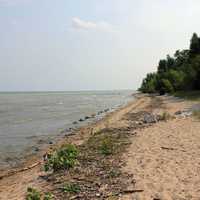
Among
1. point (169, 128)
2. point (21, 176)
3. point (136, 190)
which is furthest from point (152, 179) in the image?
point (169, 128)

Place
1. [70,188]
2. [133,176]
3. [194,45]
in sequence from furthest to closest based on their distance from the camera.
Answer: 1. [194,45]
2. [133,176]
3. [70,188]

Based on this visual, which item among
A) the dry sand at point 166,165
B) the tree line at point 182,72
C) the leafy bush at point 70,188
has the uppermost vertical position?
the tree line at point 182,72

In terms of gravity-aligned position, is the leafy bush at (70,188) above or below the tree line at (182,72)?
below

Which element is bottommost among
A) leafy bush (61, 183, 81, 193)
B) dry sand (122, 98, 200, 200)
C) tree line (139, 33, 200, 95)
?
leafy bush (61, 183, 81, 193)

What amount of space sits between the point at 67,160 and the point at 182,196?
4892 mm

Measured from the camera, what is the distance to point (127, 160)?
13305 millimetres

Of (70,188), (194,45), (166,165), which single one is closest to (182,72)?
(194,45)

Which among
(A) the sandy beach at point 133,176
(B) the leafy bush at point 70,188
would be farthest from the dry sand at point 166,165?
(B) the leafy bush at point 70,188

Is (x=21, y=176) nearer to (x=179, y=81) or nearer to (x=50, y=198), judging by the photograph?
(x=50, y=198)

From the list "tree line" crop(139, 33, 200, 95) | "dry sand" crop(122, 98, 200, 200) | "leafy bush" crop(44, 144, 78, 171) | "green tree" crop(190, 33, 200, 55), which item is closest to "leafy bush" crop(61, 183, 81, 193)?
"dry sand" crop(122, 98, 200, 200)

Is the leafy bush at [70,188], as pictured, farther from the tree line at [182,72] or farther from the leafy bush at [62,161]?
the tree line at [182,72]

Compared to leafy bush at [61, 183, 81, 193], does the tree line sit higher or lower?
higher

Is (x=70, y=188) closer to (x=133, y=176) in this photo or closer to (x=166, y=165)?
(x=133, y=176)

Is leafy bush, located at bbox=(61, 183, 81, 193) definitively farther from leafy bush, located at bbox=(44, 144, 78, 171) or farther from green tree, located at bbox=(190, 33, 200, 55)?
green tree, located at bbox=(190, 33, 200, 55)
